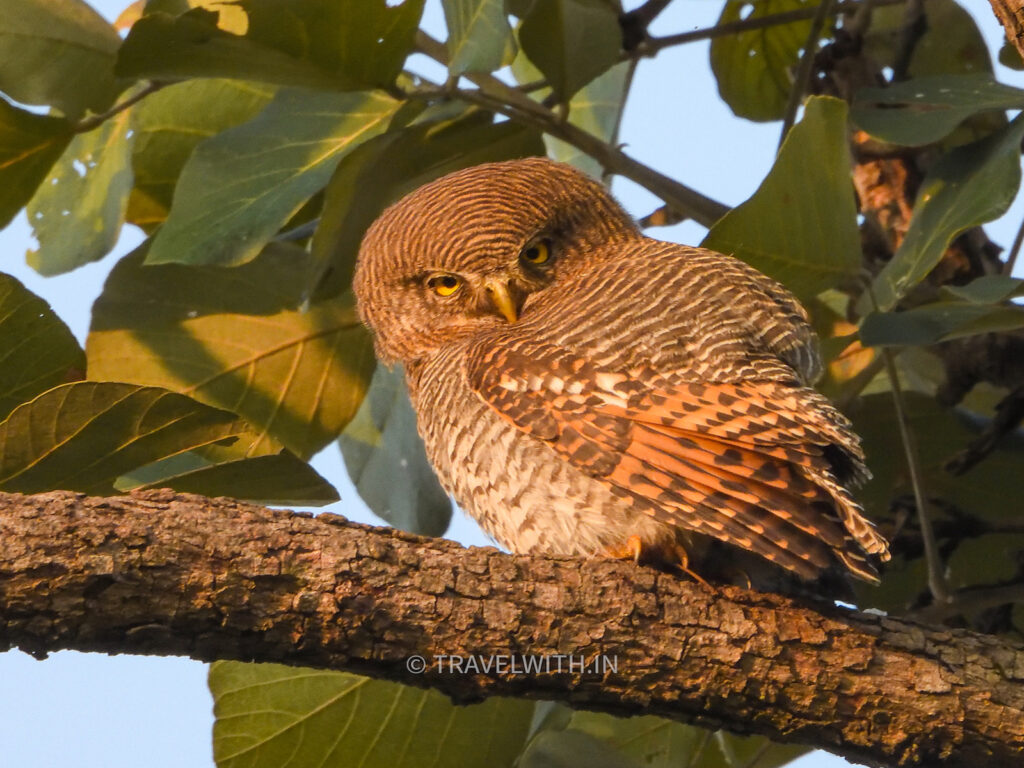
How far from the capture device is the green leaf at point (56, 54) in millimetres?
3512

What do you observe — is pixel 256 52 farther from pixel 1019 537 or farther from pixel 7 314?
pixel 1019 537

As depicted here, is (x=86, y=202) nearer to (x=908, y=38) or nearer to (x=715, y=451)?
(x=715, y=451)

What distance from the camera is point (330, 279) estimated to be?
362 centimetres

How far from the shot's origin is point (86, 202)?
396 cm

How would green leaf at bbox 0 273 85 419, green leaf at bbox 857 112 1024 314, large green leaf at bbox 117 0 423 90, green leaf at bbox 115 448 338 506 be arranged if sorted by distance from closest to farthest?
green leaf at bbox 115 448 338 506 → green leaf at bbox 0 273 85 419 → green leaf at bbox 857 112 1024 314 → large green leaf at bbox 117 0 423 90

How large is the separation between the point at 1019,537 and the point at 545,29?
2.11m

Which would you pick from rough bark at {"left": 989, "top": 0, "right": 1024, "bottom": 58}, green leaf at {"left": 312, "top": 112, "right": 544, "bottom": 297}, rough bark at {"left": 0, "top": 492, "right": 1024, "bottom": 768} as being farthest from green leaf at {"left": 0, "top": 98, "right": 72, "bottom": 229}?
rough bark at {"left": 989, "top": 0, "right": 1024, "bottom": 58}

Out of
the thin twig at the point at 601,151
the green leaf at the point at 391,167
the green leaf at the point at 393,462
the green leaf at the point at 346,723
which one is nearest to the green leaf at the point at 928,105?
the thin twig at the point at 601,151

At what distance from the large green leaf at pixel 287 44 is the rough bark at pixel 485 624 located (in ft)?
4.92

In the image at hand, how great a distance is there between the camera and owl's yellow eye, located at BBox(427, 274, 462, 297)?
3.59 m

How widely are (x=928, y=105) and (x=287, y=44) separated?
1.77 metres

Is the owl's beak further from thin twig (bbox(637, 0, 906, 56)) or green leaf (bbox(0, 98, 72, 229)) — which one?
green leaf (bbox(0, 98, 72, 229))

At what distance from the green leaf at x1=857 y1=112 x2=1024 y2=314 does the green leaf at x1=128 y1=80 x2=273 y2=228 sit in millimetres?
2136

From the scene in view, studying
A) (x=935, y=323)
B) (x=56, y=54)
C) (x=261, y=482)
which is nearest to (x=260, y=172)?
(x=56, y=54)
